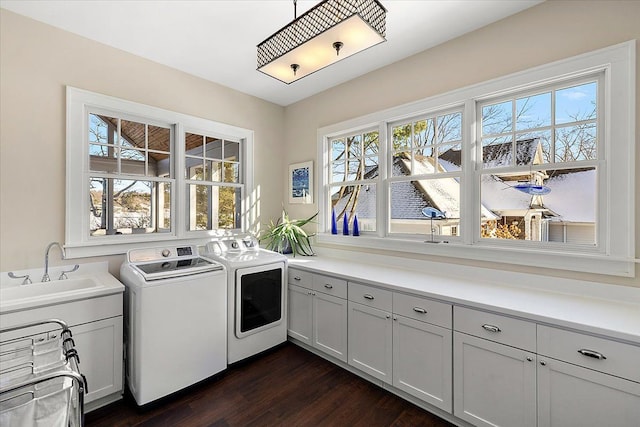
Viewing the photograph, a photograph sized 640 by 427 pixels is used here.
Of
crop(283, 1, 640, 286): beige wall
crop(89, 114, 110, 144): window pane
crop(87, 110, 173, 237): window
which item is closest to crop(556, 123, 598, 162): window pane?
crop(283, 1, 640, 286): beige wall

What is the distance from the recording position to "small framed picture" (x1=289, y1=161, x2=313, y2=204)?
139 inches

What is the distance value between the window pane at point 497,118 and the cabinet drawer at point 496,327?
1.39m

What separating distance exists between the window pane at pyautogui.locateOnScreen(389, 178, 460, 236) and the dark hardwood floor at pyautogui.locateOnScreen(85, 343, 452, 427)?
4.50 ft

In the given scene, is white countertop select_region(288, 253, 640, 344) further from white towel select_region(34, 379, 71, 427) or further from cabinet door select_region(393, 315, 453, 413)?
white towel select_region(34, 379, 71, 427)

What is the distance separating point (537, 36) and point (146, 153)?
10.8ft

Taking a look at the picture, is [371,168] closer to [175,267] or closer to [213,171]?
[213,171]

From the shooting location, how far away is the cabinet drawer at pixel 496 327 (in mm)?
1541

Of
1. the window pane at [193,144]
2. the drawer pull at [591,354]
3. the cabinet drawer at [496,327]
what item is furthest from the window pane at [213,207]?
the drawer pull at [591,354]

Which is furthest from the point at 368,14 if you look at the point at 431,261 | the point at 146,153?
the point at 146,153

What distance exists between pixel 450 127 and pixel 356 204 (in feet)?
3.92

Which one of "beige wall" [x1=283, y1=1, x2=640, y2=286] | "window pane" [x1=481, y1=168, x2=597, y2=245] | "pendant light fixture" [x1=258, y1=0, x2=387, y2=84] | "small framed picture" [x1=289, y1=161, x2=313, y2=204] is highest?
"beige wall" [x1=283, y1=1, x2=640, y2=286]

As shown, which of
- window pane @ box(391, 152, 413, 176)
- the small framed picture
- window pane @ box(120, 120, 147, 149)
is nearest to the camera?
window pane @ box(120, 120, 147, 149)

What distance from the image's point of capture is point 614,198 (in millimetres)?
1723

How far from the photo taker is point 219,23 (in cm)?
219
